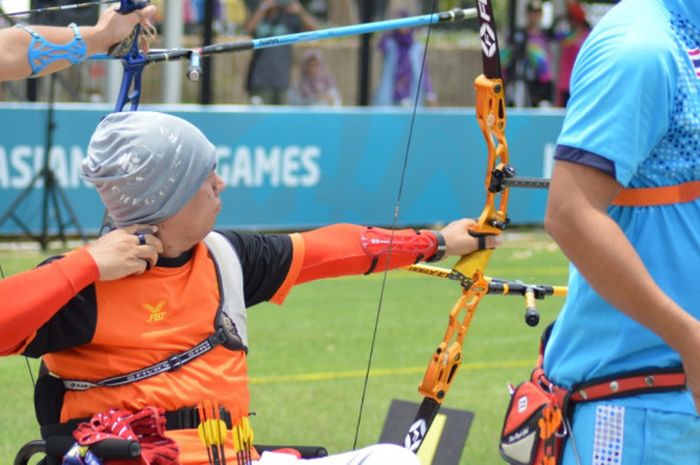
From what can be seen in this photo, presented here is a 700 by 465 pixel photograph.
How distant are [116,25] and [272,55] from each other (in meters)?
10.3

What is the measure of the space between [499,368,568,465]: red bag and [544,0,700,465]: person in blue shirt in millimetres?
35

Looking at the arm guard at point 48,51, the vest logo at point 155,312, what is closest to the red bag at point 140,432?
the vest logo at point 155,312

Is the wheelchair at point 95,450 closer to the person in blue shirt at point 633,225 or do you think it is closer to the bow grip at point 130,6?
the person in blue shirt at point 633,225

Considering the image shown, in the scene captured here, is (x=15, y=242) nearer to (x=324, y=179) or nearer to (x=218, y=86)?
(x=324, y=179)

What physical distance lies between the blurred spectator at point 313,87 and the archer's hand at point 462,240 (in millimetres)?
10432

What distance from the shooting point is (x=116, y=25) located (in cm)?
380

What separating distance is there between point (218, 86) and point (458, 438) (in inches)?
429

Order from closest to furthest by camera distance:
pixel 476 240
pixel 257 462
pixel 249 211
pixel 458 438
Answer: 1. pixel 257 462
2. pixel 476 240
3. pixel 458 438
4. pixel 249 211

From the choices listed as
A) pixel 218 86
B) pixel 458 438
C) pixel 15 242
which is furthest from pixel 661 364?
pixel 218 86

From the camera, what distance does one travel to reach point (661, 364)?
2.71m

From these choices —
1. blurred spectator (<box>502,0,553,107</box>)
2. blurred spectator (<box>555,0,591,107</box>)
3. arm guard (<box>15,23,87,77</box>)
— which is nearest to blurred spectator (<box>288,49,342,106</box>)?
blurred spectator (<box>502,0,553,107</box>)

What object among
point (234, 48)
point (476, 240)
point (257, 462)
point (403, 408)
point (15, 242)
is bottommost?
point (15, 242)

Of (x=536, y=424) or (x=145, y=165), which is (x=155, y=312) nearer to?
(x=145, y=165)

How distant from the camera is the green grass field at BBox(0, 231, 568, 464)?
6336 millimetres
